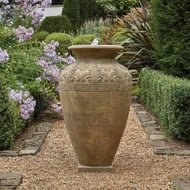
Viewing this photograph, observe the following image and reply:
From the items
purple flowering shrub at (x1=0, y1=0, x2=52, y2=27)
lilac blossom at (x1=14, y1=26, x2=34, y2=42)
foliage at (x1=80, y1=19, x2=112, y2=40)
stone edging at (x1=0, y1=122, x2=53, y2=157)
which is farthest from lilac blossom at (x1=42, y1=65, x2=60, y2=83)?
foliage at (x1=80, y1=19, x2=112, y2=40)

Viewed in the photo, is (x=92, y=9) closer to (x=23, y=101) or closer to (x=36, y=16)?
(x=36, y=16)

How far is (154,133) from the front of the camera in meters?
7.74

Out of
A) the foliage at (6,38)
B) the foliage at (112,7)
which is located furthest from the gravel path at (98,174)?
the foliage at (112,7)

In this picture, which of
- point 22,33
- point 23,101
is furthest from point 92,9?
point 23,101

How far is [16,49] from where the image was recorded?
9789 mm

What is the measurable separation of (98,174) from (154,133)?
7.89 ft

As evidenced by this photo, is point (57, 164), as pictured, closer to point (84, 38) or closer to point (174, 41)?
point (174, 41)

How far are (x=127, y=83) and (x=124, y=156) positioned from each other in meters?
1.24

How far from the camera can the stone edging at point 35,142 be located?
642cm

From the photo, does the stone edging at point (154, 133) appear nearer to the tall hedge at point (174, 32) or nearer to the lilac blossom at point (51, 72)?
the tall hedge at point (174, 32)

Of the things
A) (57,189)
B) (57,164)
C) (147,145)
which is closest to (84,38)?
(147,145)

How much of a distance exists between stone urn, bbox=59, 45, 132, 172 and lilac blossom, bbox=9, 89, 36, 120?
1978 millimetres

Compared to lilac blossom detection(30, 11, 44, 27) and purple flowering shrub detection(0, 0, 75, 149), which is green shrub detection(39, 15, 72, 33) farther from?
lilac blossom detection(30, 11, 44, 27)

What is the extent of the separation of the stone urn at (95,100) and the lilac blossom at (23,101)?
1978 millimetres
